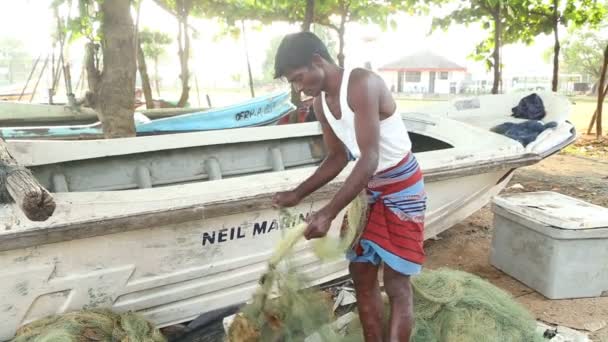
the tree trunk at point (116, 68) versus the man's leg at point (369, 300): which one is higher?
the tree trunk at point (116, 68)

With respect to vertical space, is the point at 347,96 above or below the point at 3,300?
above

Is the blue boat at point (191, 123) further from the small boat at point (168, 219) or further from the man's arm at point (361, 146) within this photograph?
the man's arm at point (361, 146)

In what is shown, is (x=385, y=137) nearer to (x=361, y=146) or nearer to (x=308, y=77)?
(x=361, y=146)

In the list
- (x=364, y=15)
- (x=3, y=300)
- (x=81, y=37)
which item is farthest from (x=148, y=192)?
(x=364, y=15)

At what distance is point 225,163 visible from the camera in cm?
445

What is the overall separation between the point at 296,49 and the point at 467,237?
357cm

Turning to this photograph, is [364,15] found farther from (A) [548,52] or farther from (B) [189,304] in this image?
(B) [189,304]

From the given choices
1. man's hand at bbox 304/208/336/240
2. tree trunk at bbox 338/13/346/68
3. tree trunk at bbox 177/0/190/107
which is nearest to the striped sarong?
man's hand at bbox 304/208/336/240

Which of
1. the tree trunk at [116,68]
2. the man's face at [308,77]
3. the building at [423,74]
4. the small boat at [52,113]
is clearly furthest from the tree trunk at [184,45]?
the building at [423,74]

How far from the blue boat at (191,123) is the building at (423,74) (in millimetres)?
42018

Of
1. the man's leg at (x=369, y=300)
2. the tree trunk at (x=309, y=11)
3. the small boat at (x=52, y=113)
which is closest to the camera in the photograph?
the man's leg at (x=369, y=300)

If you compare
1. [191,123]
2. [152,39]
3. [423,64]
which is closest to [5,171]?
[191,123]

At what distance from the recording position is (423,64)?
4738 centimetres

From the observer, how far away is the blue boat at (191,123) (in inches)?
205
